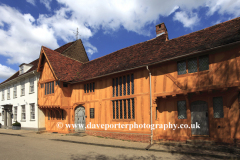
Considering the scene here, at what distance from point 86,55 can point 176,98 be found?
651 inches

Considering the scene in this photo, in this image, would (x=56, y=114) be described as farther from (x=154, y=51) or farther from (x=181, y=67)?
(x=181, y=67)

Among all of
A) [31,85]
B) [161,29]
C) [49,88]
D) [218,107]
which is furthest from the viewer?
[31,85]

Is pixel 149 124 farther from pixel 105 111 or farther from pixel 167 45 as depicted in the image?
pixel 167 45

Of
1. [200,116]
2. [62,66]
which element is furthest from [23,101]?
[200,116]

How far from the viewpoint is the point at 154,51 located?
12602 millimetres

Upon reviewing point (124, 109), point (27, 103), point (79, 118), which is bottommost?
point (79, 118)

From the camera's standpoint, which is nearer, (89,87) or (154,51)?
(154,51)

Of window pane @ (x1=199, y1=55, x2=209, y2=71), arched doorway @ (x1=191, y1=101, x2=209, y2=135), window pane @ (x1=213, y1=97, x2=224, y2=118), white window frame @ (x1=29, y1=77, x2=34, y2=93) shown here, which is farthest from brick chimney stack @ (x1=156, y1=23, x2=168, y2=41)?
white window frame @ (x1=29, y1=77, x2=34, y2=93)

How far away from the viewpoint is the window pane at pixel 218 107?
905cm

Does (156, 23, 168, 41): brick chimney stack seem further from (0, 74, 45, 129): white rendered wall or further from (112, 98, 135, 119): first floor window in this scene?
(0, 74, 45, 129): white rendered wall

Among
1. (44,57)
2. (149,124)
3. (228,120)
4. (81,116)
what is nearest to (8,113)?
(44,57)

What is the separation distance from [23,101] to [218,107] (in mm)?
20230

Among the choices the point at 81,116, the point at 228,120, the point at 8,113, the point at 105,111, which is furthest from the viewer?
the point at 8,113

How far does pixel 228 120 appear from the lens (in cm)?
871
